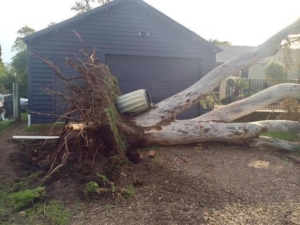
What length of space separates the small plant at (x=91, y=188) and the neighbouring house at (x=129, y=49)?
5975 millimetres

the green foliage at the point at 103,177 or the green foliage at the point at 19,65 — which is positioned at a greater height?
the green foliage at the point at 19,65

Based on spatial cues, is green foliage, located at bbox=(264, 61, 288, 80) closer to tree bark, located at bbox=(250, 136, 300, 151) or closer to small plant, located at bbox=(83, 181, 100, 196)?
tree bark, located at bbox=(250, 136, 300, 151)

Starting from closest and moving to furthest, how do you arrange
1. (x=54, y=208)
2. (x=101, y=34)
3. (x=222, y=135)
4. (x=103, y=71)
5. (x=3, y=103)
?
(x=54, y=208) → (x=103, y=71) → (x=222, y=135) → (x=101, y=34) → (x=3, y=103)

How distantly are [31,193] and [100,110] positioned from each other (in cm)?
190

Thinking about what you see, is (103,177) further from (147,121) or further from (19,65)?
(19,65)

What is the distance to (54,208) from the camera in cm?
360

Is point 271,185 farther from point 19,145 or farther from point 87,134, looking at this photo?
point 19,145

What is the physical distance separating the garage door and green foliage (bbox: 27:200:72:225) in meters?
7.27

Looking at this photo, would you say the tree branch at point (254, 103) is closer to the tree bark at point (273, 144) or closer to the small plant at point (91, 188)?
the tree bark at point (273, 144)

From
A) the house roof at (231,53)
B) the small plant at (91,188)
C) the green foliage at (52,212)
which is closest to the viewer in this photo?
the green foliage at (52,212)

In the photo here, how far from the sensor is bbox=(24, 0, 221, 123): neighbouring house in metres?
9.73

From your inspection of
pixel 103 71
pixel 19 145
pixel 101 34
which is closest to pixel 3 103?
pixel 101 34

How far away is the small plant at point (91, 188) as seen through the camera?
3891 mm

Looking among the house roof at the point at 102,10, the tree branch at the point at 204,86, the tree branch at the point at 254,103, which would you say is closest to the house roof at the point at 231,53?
the house roof at the point at 102,10
